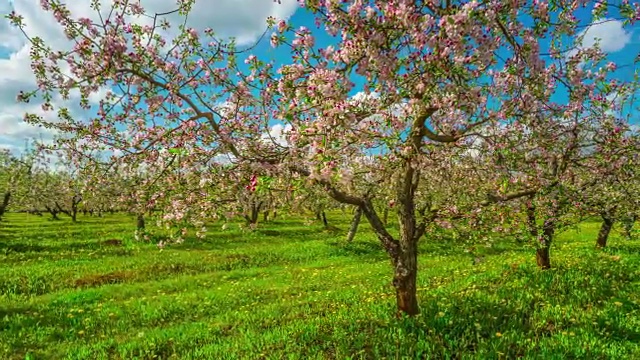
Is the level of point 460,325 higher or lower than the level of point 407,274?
Result: lower

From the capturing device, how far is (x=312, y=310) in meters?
11.5

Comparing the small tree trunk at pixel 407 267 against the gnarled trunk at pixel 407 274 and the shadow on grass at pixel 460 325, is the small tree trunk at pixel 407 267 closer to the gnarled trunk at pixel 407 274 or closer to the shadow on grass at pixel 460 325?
the gnarled trunk at pixel 407 274

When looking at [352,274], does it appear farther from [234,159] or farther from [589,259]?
[234,159]

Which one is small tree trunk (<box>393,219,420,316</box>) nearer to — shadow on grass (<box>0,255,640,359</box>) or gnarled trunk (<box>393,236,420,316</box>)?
gnarled trunk (<box>393,236,420,316</box>)

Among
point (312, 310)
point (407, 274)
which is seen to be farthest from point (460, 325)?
point (312, 310)

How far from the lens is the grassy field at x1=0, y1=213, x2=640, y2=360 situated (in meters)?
7.70

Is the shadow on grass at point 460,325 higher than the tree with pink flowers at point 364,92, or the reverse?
the tree with pink flowers at point 364,92

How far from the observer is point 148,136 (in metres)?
8.20

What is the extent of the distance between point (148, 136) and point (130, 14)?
2245mm

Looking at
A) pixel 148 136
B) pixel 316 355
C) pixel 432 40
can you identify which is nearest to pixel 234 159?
pixel 148 136

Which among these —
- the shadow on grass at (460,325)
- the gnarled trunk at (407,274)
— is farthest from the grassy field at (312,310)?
the gnarled trunk at (407,274)

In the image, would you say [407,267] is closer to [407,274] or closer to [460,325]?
[407,274]

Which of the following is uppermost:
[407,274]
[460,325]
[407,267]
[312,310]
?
[407,267]

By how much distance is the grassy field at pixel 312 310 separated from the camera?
7.70m
